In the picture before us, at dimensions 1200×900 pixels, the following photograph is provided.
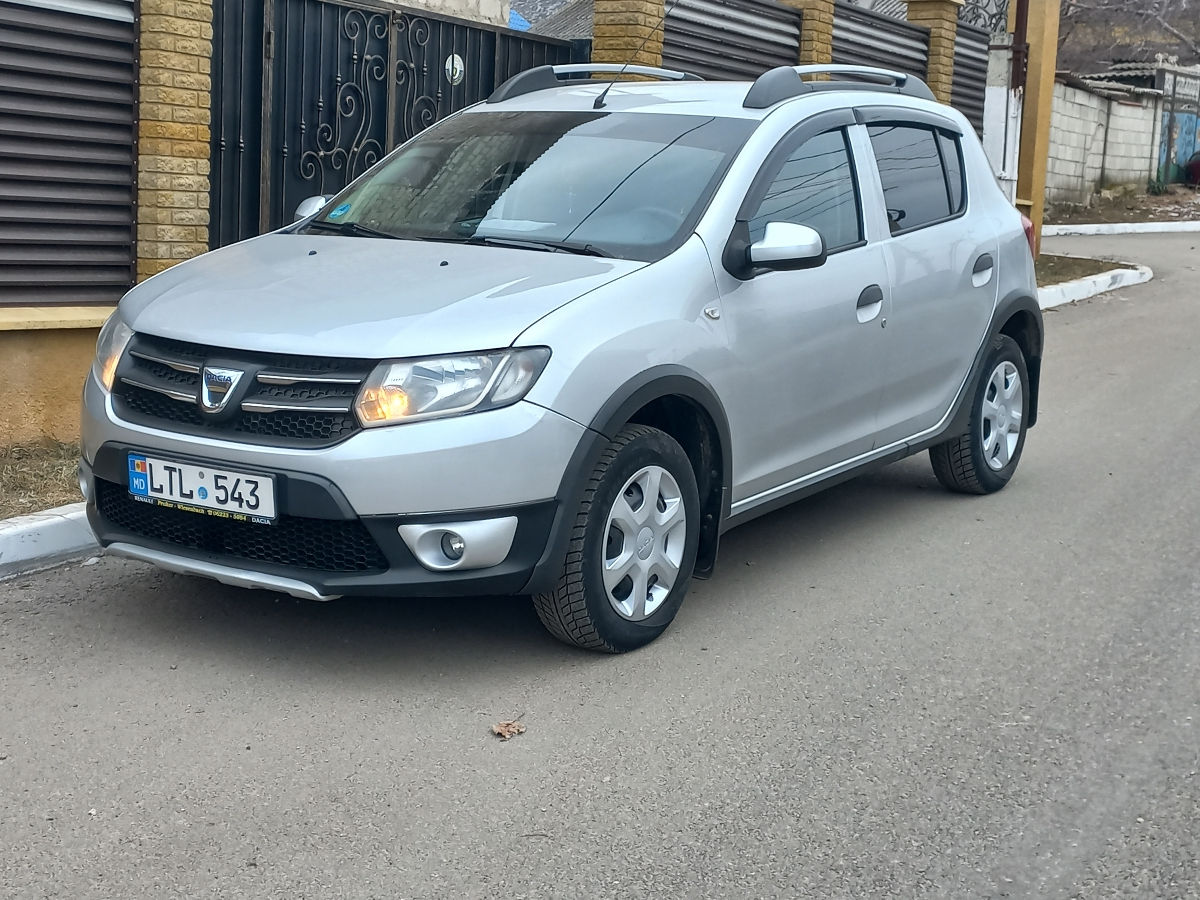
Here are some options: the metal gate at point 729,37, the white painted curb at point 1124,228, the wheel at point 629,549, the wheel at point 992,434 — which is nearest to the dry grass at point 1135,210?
the white painted curb at point 1124,228

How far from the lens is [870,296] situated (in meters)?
5.59

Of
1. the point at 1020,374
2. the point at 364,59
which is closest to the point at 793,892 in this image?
the point at 1020,374

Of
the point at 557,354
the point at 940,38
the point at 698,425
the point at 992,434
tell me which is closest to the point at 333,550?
the point at 557,354

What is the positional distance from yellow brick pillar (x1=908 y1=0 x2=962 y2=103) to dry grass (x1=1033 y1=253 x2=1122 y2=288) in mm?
2129

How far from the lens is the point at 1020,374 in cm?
694

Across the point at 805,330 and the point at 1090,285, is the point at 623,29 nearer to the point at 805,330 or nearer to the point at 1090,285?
Answer: the point at 805,330

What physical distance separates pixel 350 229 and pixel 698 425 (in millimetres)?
1555

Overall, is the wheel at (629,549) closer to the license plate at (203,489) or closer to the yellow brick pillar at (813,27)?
the license plate at (203,489)

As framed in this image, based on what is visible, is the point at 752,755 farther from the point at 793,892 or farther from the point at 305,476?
the point at 305,476

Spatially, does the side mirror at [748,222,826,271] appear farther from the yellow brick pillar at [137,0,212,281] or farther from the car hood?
the yellow brick pillar at [137,0,212,281]

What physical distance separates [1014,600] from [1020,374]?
1.92m

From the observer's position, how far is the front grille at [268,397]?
4117 millimetres

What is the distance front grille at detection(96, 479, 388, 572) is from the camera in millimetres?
4188

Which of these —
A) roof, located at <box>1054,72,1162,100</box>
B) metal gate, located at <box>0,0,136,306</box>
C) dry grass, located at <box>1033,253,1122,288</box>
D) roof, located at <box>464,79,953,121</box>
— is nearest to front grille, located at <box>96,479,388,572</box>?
roof, located at <box>464,79,953,121</box>
